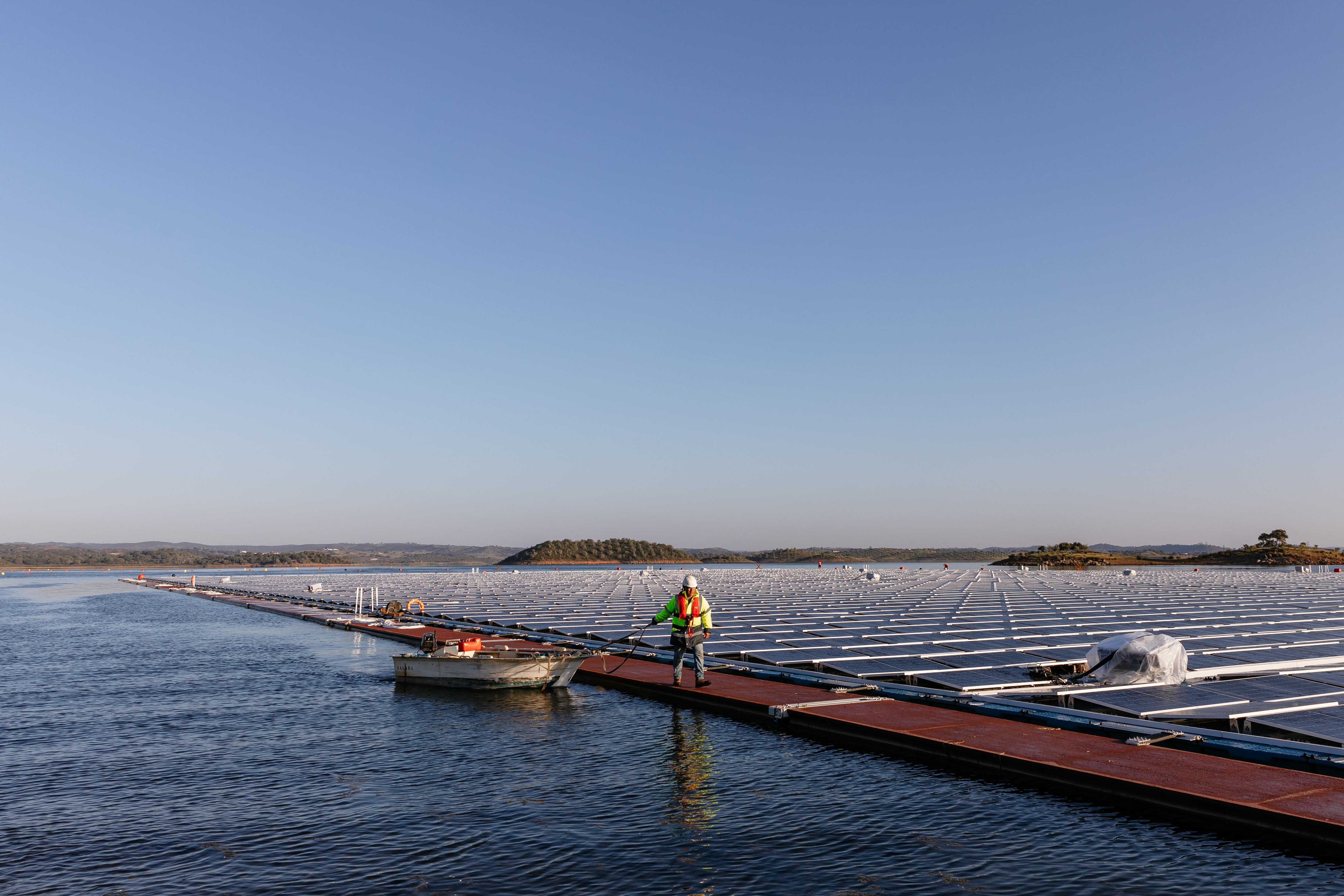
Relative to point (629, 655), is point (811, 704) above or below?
above

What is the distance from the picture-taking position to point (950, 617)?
1713 inches

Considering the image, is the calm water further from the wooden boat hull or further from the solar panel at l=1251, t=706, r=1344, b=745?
the solar panel at l=1251, t=706, r=1344, b=745

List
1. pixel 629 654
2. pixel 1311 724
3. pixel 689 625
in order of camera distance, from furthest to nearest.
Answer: pixel 629 654
pixel 689 625
pixel 1311 724

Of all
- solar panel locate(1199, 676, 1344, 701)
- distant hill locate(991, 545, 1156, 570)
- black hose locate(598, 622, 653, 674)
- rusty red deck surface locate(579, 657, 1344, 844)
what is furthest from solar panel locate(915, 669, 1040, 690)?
distant hill locate(991, 545, 1156, 570)

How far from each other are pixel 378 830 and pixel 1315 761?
14.5m

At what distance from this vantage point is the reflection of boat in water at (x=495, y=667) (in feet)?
81.5

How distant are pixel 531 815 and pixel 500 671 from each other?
40.1 ft

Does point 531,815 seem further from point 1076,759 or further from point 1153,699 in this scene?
point 1153,699

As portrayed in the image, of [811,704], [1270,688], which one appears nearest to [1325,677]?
[1270,688]

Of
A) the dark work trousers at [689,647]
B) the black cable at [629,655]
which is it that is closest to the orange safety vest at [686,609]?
the dark work trousers at [689,647]

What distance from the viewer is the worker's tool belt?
22.5m

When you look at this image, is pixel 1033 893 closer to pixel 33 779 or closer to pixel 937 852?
pixel 937 852

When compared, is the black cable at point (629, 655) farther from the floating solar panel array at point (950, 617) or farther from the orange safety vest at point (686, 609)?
the floating solar panel array at point (950, 617)

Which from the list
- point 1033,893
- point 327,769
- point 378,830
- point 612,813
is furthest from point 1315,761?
point 327,769
